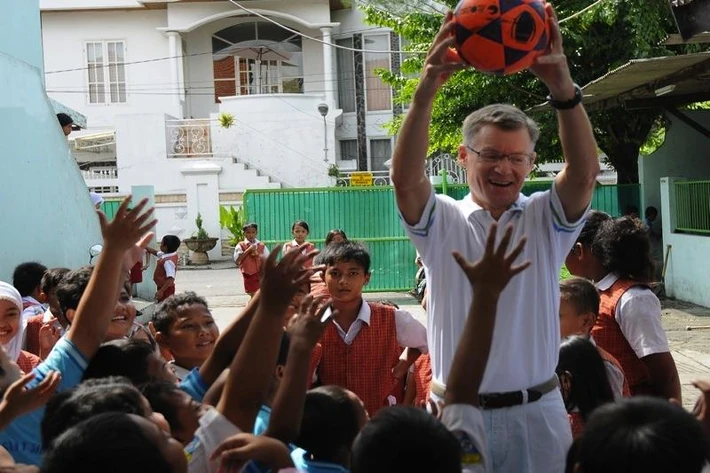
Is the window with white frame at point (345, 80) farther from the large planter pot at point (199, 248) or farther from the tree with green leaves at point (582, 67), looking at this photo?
the tree with green leaves at point (582, 67)

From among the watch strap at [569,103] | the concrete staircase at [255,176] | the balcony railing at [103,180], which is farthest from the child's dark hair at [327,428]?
the balcony railing at [103,180]

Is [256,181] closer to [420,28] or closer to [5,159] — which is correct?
[420,28]

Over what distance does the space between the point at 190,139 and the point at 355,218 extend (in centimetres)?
1350

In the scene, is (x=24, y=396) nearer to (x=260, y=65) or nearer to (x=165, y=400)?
(x=165, y=400)

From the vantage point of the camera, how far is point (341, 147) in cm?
3150

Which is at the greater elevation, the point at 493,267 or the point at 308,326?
the point at 493,267

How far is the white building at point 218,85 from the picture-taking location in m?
28.3

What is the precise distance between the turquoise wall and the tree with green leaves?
7828 mm

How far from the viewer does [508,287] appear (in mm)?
2936

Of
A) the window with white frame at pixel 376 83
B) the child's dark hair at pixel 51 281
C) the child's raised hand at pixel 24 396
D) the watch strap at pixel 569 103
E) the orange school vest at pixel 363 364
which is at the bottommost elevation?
the orange school vest at pixel 363 364

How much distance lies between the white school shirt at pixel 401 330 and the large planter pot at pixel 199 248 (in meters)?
21.3

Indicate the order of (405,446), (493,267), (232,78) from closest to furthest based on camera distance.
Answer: (405,446) → (493,267) → (232,78)

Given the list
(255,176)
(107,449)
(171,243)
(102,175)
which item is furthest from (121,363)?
(102,175)

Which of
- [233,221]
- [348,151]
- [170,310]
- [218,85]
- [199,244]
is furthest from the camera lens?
[218,85]
